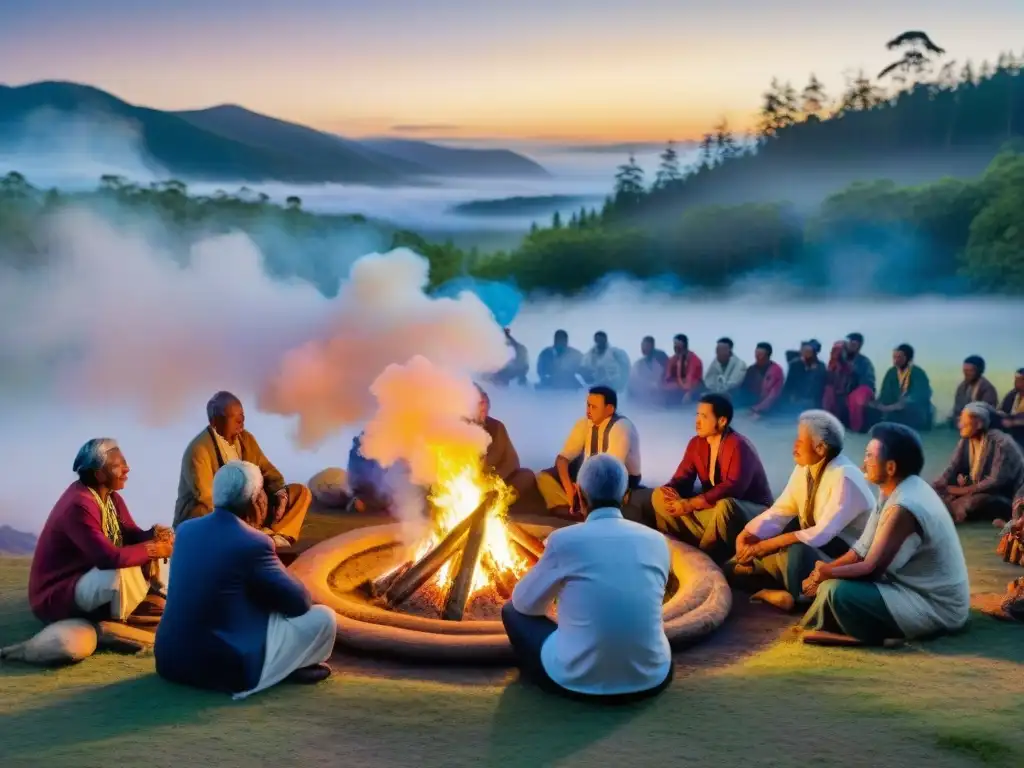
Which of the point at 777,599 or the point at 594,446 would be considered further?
the point at 594,446

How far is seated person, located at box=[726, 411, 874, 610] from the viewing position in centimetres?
702

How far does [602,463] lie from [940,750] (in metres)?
1.89

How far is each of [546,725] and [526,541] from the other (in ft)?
8.37

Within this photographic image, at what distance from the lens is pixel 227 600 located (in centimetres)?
536

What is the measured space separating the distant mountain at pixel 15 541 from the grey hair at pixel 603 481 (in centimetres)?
790

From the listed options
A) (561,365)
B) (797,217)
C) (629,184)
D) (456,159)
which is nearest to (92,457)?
(561,365)

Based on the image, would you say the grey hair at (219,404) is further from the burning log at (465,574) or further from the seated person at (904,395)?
the seated person at (904,395)

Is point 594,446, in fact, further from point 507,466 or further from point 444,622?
point 444,622

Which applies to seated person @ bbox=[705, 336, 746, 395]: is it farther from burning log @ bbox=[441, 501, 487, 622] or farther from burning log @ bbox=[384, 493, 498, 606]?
burning log @ bbox=[441, 501, 487, 622]

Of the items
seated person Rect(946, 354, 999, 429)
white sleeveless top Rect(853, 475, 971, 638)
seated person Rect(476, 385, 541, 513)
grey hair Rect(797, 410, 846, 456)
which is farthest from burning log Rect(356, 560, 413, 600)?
seated person Rect(946, 354, 999, 429)

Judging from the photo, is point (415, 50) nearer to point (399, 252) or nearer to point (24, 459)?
point (399, 252)

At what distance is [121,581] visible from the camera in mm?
6309

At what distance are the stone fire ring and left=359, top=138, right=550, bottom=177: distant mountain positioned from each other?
7938 mm

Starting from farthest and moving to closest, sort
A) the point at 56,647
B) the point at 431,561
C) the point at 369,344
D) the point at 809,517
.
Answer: the point at 369,344
the point at 809,517
the point at 431,561
the point at 56,647
